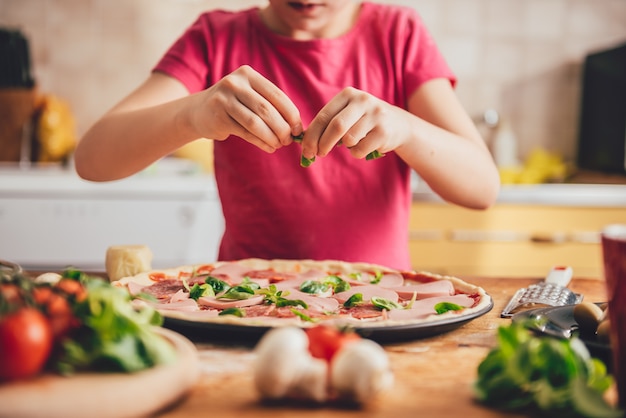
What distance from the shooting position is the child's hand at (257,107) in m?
1.05

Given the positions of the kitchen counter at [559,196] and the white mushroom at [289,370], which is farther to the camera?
the kitchen counter at [559,196]

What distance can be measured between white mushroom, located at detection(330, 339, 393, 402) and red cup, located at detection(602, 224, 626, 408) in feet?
0.70

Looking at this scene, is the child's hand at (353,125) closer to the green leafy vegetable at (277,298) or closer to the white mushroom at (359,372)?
the green leafy vegetable at (277,298)

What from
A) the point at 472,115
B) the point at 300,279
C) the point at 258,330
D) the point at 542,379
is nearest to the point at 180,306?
the point at 258,330

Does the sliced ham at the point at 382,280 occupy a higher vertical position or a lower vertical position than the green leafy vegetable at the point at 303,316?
lower

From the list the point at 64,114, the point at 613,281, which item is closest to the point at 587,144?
the point at 64,114

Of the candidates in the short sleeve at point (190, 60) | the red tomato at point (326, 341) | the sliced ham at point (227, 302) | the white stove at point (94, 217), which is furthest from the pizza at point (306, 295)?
the white stove at point (94, 217)

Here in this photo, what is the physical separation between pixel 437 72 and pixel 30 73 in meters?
2.22

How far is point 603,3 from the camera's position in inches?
137

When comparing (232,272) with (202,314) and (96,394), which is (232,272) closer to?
(202,314)

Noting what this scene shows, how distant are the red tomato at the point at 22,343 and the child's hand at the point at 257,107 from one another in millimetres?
526

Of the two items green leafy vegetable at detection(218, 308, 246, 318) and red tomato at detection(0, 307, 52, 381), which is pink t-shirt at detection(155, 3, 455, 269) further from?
red tomato at detection(0, 307, 52, 381)

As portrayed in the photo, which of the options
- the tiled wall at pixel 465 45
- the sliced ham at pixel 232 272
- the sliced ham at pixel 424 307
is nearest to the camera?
the sliced ham at pixel 424 307

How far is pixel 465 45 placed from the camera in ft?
11.4
